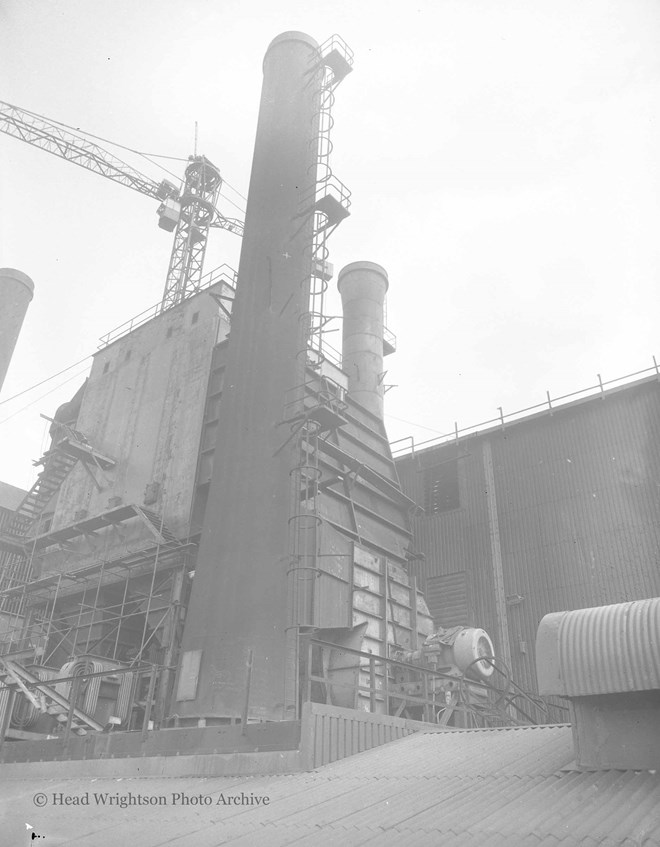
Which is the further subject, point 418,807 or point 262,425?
point 262,425

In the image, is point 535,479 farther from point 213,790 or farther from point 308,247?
point 213,790

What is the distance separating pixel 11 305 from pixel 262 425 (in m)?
22.5

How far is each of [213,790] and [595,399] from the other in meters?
18.4

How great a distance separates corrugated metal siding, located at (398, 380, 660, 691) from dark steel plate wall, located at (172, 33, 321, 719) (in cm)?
996

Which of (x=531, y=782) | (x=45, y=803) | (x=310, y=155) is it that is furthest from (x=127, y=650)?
(x=531, y=782)

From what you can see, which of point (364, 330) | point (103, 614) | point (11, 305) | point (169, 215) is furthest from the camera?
point (169, 215)

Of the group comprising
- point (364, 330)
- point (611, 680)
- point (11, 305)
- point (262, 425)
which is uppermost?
point (11, 305)

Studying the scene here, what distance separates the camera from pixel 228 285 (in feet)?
84.7

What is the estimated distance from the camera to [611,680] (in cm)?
677

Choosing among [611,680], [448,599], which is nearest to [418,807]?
[611,680]

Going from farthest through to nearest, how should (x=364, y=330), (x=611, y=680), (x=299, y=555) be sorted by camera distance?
1. (x=364, y=330)
2. (x=299, y=555)
3. (x=611, y=680)

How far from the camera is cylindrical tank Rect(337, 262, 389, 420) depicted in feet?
91.0

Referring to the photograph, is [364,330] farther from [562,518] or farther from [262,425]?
[262,425]

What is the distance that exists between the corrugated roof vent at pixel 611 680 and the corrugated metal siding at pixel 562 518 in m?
14.7
